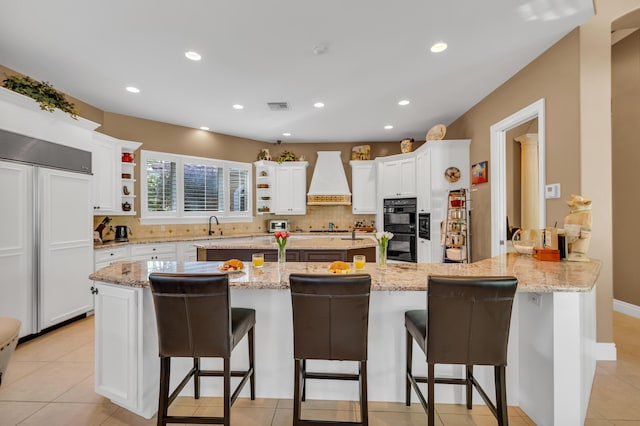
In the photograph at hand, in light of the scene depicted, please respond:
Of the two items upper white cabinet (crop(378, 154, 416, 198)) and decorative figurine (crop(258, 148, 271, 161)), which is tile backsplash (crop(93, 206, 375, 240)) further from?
decorative figurine (crop(258, 148, 271, 161))

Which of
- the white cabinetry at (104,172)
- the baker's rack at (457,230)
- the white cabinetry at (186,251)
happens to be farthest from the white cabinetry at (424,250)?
the white cabinetry at (104,172)

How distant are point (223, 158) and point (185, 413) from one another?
16.0ft

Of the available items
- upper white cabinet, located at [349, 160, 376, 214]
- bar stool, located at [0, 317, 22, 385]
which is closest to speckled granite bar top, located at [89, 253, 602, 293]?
bar stool, located at [0, 317, 22, 385]

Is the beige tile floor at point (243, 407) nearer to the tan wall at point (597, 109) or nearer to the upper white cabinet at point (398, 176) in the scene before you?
the tan wall at point (597, 109)

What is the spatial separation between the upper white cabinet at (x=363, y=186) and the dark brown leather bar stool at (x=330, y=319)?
5058 mm

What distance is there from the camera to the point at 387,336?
2.01 metres

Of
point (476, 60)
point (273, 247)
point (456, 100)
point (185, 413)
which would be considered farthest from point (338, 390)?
point (456, 100)

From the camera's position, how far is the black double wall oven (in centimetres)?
538

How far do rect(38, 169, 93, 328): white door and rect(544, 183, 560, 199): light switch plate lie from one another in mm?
5083

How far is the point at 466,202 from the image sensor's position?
4.52 m

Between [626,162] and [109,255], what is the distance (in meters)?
6.66

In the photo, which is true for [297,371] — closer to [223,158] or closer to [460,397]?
[460,397]

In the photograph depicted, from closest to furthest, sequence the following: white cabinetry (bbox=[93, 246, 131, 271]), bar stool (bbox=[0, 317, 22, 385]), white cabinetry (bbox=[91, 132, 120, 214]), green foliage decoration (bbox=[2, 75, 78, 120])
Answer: bar stool (bbox=[0, 317, 22, 385]) < green foliage decoration (bbox=[2, 75, 78, 120]) < white cabinetry (bbox=[93, 246, 131, 271]) < white cabinetry (bbox=[91, 132, 120, 214])

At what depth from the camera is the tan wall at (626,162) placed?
3.36m
